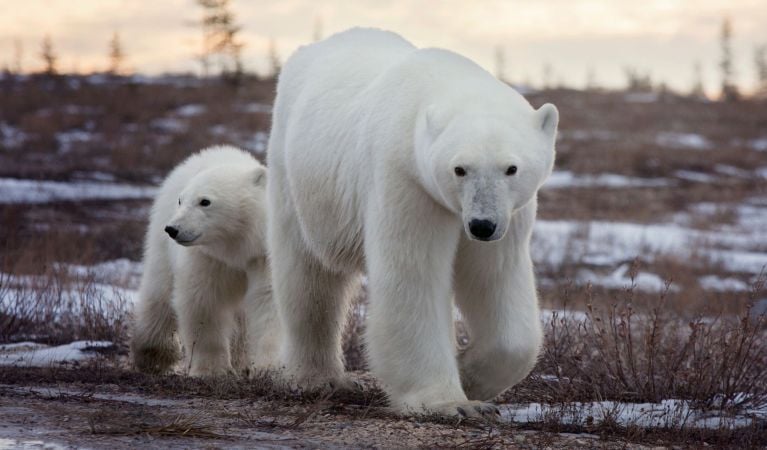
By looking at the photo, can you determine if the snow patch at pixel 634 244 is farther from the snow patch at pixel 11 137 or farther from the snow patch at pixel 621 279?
the snow patch at pixel 11 137

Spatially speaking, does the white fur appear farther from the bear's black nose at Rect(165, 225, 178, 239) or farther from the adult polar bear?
the adult polar bear

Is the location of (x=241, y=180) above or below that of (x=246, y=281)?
above

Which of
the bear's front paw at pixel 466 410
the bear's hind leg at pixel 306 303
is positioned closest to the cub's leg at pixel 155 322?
the bear's hind leg at pixel 306 303

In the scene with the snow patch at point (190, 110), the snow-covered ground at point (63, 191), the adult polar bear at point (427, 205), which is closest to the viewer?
the adult polar bear at point (427, 205)

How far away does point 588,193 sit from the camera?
17.7 meters

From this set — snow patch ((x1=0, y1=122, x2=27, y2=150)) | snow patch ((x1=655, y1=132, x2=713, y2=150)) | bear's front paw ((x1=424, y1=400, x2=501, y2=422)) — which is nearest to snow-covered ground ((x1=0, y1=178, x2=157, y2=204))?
snow patch ((x1=0, y1=122, x2=27, y2=150))

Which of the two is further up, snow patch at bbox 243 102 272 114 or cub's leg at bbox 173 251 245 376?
snow patch at bbox 243 102 272 114

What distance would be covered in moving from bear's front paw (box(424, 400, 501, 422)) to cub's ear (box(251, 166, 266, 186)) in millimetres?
2653

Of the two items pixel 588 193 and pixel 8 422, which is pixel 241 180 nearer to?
pixel 8 422

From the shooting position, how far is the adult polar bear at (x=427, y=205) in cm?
356

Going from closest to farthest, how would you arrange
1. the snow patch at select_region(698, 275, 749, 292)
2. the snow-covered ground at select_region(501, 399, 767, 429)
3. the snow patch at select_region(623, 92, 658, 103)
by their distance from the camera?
1. the snow-covered ground at select_region(501, 399, 767, 429)
2. the snow patch at select_region(698, 275, 749, 292)
3. the snow patch at select_region(623, 92, 658, 103)

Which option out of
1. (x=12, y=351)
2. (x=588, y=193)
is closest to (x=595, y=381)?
(x=12, y=351)

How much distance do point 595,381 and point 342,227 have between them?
1453 mm

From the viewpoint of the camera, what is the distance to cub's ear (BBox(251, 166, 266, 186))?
6.14 metres
